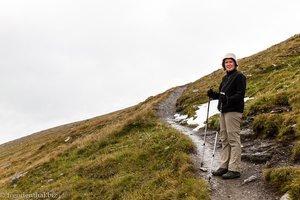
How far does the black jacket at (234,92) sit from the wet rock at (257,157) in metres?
2.38

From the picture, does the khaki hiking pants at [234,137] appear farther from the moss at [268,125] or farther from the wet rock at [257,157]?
the moss at [268,125]

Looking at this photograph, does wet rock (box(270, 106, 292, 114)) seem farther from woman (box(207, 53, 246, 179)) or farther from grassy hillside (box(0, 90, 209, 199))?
woman (box(207, 53, 246, 179))

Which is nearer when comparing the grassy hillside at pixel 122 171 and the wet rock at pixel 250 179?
the wet rock at pixel 250 179

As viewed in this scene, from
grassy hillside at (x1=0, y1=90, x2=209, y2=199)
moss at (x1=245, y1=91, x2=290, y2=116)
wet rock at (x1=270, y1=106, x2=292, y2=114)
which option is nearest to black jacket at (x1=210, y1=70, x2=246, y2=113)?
grassy hillside at (x1=0, y1=90, x2=209, y2=199)

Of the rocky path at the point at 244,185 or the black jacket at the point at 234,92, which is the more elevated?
the black jacket at the point at 234,92

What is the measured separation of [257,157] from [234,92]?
308 cm

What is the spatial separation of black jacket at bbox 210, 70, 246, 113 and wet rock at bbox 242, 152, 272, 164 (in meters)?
2.38

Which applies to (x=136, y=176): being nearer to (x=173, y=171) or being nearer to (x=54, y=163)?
(x=173, y=171)

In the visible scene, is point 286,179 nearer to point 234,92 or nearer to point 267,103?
point 234,92

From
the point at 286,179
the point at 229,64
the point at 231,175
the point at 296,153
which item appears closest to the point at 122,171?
the point at 231,175

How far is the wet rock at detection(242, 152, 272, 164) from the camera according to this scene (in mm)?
12602

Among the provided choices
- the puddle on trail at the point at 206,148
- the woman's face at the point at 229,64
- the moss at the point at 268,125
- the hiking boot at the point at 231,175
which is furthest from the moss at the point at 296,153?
the woman's face at the point at 229,64

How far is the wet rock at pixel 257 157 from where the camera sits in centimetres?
1260

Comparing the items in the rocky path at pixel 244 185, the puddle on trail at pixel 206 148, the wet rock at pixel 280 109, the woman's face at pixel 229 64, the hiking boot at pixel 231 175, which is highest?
the woman's face at pixel 229 64
